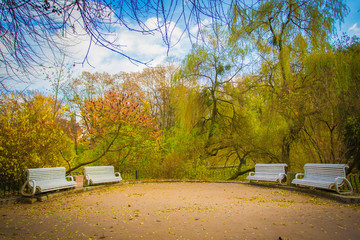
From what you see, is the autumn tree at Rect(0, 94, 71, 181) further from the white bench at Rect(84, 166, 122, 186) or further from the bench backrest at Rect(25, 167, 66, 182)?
the white bench at Rect(84, 166, 122, 186)

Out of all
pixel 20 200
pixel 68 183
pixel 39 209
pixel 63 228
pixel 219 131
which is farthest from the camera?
pixel 219 131

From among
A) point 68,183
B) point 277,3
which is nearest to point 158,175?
point 68,183

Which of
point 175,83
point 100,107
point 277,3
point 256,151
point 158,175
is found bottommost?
point 158,175

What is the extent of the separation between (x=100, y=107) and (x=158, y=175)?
398cm

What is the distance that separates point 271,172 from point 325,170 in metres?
2.29

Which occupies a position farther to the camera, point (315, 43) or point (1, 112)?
point (315, 43)

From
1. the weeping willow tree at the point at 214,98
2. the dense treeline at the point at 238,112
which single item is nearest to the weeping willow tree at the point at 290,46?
the dense treeline at the point at 238,112

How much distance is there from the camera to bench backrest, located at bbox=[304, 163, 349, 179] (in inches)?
242

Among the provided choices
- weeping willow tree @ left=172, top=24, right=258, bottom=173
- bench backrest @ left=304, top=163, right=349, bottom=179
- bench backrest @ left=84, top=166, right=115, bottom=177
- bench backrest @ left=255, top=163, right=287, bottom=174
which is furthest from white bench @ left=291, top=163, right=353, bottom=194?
bench backrest @ left=84, top=166, right=115, bottom=177

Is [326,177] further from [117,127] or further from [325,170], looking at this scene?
[117,127]

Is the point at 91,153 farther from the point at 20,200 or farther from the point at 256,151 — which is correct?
the point at 256,151

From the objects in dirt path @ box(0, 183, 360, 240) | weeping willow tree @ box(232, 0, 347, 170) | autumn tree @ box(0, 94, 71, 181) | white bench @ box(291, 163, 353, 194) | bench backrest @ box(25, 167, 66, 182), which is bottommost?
dirt path @ box(0, 183, 360, 240)

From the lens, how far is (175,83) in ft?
42.5

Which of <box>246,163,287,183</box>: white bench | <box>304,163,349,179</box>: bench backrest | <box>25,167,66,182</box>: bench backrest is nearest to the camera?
<box>304,163,349,179</box>: bench backrest
